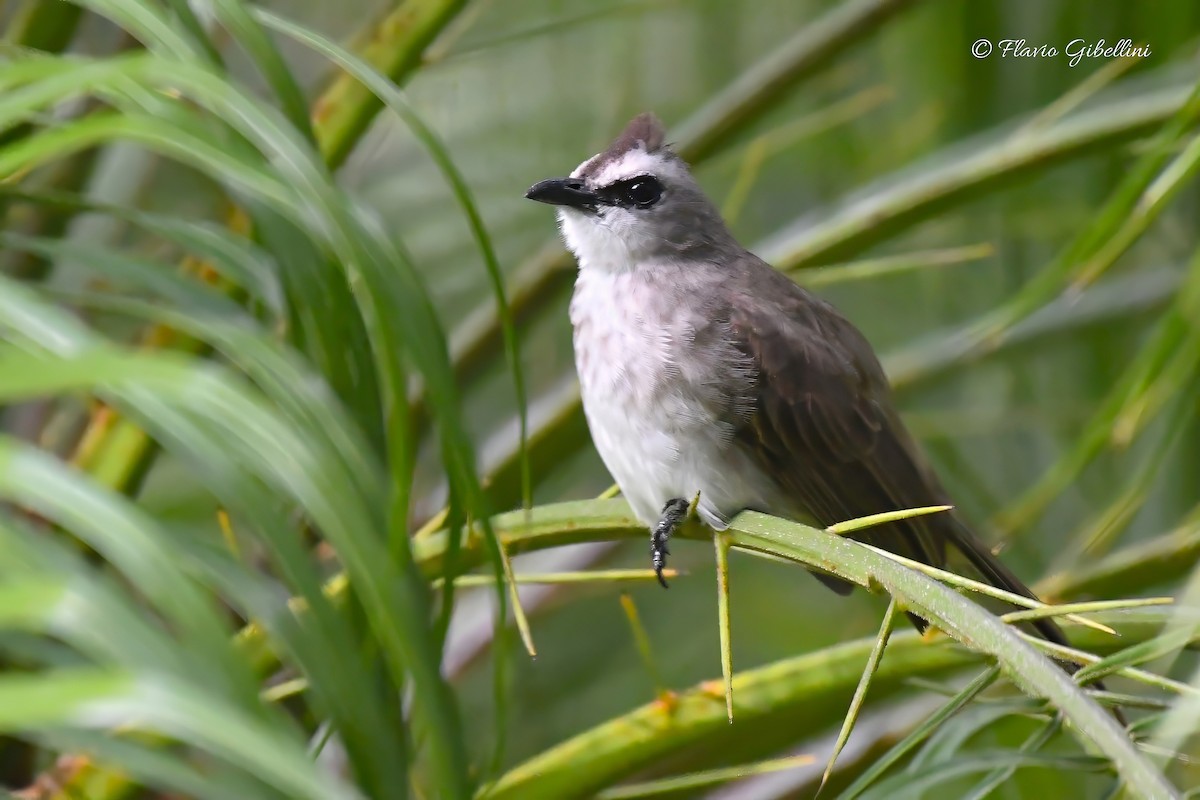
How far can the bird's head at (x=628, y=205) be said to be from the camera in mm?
1871

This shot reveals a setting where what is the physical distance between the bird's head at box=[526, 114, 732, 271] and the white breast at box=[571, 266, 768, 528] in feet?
0.46

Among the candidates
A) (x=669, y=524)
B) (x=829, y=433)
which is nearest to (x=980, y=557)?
(x=829, y=433)

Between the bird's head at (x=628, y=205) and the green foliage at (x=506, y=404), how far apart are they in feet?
0.42

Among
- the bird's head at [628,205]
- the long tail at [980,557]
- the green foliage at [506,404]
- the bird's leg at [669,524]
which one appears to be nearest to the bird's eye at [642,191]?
the bird's head at [628,205]

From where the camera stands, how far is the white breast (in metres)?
1.68

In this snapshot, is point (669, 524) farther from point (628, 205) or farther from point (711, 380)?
point (628, 205)

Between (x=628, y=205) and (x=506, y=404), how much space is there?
5.48 ft

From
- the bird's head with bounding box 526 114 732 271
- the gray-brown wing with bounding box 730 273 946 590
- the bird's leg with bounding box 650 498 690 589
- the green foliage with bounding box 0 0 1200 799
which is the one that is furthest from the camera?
the bird's head with bounding box 526 114 732 271

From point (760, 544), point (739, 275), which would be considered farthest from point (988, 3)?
point (760, 544)

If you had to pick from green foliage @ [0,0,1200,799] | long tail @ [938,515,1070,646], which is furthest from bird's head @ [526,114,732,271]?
long tail @ [938,515,1070,646]

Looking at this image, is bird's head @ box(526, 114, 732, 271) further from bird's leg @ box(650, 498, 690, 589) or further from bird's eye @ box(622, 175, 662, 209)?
bird's leg @ box(650, 498, 690, 589)

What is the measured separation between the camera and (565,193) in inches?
70.9

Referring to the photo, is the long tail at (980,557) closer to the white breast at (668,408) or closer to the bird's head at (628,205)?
the white breast at (668,408)

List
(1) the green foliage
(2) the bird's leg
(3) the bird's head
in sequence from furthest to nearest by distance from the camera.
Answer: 1. (3) the bird's head
2. (2) the bird's leg
3. (1) the green foliage
